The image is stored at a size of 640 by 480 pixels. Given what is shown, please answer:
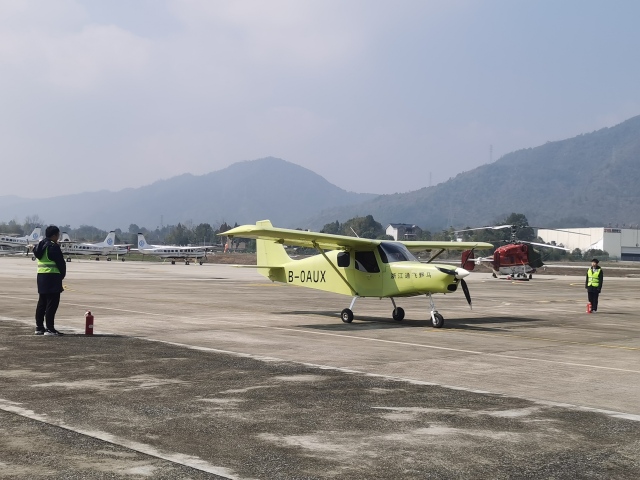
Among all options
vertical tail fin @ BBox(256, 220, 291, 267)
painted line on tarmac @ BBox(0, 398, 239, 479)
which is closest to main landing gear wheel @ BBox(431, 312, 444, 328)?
vertical tail fin @ BBox(256, 220, 291, 267)

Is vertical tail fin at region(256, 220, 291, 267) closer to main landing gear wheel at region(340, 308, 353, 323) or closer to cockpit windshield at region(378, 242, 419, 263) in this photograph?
main landing gear wheel at region(340, 308, 353, 323)

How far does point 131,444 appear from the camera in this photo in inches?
293

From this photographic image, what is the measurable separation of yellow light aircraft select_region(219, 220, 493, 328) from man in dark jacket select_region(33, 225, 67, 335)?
13.6 feet

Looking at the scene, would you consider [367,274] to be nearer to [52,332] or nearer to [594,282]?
[52,332]

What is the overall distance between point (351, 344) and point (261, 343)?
195cm

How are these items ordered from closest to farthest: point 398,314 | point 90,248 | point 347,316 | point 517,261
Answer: point 347,316 < point 398,314 < point 517,261 < point 90,248

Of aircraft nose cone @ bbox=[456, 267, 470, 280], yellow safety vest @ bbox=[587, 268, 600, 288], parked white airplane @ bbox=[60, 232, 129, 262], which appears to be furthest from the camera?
parked white airplane @ bbox=[60, 232, 129, 262]

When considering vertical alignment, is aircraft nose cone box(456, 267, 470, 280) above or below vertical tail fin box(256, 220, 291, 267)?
below

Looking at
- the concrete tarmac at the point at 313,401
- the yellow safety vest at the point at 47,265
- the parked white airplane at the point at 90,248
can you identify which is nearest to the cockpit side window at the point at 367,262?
the concrete tarmac at the point at 313,401

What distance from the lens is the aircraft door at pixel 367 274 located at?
2194 centimetres

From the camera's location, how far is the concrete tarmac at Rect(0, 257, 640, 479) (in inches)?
274

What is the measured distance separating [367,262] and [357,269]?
44cm

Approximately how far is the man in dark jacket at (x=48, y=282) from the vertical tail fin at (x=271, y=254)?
9.23m

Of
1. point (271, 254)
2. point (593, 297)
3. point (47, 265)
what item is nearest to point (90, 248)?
point (271, 254)
